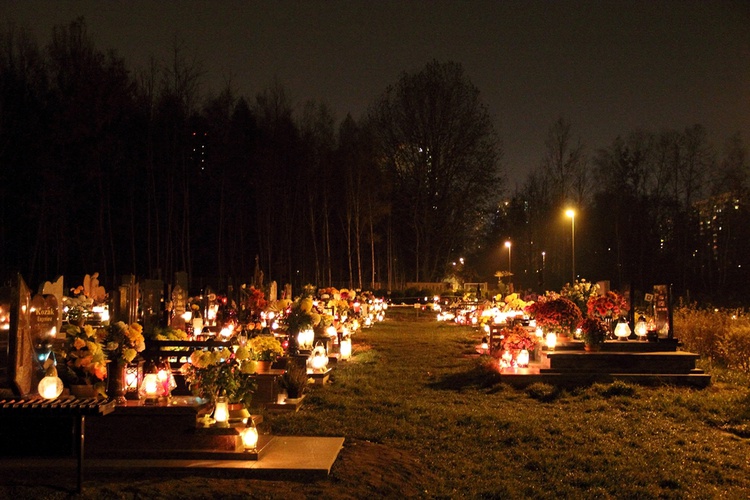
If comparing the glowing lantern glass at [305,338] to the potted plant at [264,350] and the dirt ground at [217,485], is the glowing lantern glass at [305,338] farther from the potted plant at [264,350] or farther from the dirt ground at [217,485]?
the dirt ground at [217,485]

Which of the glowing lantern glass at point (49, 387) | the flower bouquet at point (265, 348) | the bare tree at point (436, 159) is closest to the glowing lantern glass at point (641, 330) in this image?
the flower bouquet at point (265, 348)

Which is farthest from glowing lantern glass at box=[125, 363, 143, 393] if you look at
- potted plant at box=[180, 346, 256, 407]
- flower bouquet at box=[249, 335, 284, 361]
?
flower bouquet at box=[249, 335, 284, 361]

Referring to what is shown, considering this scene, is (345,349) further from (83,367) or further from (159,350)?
(83,367)

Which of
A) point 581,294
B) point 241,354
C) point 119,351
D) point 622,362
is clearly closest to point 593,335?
point 622,362

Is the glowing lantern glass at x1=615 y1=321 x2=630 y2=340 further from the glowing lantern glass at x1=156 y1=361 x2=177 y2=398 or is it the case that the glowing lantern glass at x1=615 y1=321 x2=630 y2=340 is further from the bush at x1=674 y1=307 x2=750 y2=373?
the glowing lantern glass at x1=156 y1=361 x2=177 y2=398

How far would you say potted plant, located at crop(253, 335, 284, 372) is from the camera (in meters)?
12.0

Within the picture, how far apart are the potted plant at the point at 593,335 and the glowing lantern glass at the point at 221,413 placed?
1067 cm

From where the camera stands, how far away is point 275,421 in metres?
11.9

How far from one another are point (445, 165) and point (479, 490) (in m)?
Result: 49.5

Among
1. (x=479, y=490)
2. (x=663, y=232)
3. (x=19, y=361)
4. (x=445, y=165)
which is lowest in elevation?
(x=479, y=490)

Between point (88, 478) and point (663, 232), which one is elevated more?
point (663, 232)

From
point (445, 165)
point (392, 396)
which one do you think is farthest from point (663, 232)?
point (392, 396)

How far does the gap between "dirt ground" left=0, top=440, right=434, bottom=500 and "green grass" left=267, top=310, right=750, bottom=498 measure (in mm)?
401

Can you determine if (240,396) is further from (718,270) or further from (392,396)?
(718,270)
